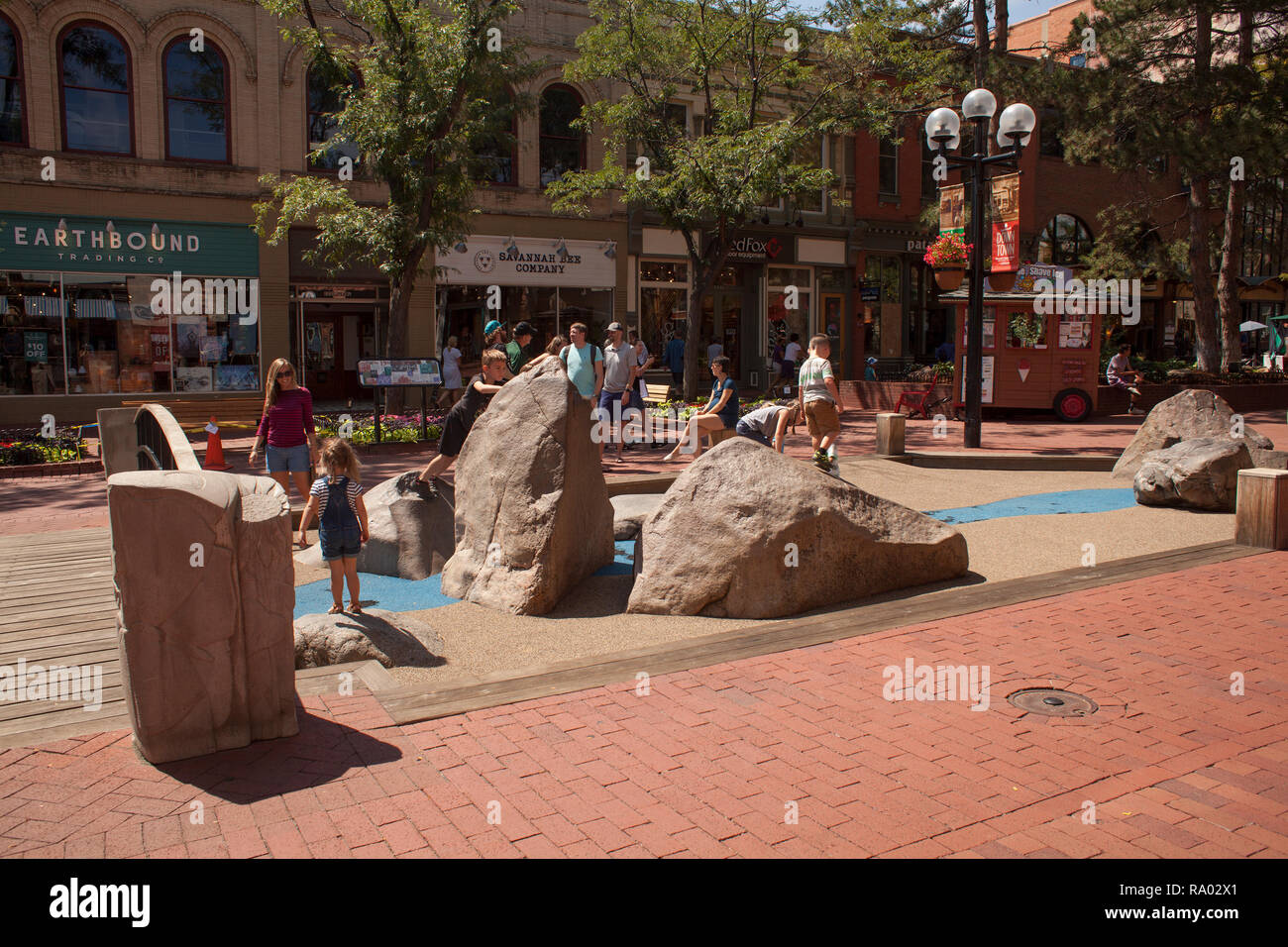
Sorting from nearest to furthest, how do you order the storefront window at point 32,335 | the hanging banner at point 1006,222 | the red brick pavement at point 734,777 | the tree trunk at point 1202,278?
the red brick pavement at point 734,777 → the hanging banner at point 1006,222 → the storefront window at point 32,335 → the tree trunk at point 1202,278

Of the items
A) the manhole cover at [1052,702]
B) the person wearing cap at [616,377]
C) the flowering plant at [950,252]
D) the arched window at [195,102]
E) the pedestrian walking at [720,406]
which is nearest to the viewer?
the manhole cover at [1052,702]

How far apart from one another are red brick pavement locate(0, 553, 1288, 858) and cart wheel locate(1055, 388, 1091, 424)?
16.0m

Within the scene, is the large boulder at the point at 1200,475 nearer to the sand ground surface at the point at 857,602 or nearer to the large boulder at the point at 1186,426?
the sand ground surface at the point at 857,602

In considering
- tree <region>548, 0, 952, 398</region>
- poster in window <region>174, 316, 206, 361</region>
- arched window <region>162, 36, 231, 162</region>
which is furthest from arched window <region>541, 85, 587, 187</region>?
poster in window <region>174, 316, 206, 361</region>

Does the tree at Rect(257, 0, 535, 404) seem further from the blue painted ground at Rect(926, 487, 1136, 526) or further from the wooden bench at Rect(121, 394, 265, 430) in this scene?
the blue painted ground at Rect(926, 487, 1136, 526)

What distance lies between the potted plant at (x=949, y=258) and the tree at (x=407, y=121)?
807cm

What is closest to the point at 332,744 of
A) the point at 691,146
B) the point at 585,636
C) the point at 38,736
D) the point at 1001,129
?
the point at 38,736

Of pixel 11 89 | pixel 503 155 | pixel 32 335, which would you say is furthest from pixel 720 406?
pixel 11 89

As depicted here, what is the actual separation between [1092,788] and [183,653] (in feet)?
12.3

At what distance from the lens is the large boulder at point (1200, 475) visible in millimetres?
10281

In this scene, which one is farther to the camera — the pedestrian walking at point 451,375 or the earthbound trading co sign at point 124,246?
the earthbound trading co sign at point 124,246

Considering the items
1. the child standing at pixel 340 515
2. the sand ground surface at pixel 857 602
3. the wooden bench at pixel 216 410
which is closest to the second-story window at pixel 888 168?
the wooden bench at pixel 216 410

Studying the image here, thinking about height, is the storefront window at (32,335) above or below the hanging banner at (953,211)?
below

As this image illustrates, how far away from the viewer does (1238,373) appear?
24938 millimetres
